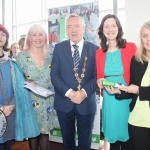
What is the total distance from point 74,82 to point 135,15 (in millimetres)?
2074

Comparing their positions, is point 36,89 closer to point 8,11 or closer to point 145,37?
point 145,37

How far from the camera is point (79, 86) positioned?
204cm

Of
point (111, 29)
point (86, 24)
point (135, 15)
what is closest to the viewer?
point (111, 29)

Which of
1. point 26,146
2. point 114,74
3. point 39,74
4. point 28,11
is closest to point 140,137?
point 114,74

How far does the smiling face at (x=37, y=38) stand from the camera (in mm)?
2262

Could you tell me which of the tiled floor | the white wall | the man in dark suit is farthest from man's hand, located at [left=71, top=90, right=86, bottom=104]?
the white wall

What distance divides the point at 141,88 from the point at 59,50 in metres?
0.99

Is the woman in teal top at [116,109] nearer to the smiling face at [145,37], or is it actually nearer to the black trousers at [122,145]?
the black trousers at [122,145]

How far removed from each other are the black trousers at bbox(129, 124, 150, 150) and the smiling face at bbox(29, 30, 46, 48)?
1391 millimetres

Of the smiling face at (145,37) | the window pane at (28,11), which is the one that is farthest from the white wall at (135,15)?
the window pane at (28,11)

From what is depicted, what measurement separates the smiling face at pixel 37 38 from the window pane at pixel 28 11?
12.8 ft

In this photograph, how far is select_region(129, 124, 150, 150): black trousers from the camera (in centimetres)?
154

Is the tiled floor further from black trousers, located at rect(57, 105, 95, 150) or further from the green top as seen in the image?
the green top

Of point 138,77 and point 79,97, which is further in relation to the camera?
point 79,97
